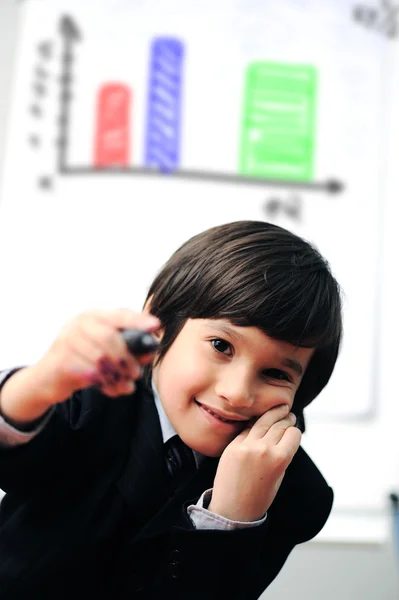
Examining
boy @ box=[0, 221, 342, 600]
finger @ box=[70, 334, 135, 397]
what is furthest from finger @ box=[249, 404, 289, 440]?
finger @ box=[70, 334, 135, 397]

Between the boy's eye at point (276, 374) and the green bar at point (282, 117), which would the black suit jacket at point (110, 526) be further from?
the green bar at point (282, 117)

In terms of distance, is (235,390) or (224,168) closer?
(235,390)

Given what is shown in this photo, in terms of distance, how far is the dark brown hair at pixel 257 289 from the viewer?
41 cm

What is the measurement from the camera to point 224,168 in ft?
3.89

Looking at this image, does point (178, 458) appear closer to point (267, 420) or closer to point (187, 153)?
point (267, 420)

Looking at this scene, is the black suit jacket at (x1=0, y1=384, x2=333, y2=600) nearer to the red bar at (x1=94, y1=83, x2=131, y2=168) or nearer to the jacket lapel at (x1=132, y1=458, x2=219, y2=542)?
the jacket lapel at (x1=132, y1=458, x2=219, y2=542)

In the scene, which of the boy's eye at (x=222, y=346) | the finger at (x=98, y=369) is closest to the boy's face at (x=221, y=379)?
the boy's eye at (x=222, y=346)

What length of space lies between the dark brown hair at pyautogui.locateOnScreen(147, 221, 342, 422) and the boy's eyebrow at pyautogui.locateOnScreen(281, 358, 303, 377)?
13mm

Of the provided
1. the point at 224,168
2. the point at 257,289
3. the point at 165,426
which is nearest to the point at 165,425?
the point at 165,426

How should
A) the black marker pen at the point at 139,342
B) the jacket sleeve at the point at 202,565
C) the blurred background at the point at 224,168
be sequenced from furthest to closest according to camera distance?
the blurred background at the point at 224,168
the jacket sleeve at the point at 202,565
the black marker pen at the point at 139,342

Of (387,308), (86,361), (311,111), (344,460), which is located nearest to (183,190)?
(311,111)

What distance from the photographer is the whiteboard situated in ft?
3.78

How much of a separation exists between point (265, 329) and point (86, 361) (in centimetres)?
14

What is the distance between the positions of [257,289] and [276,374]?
0.19 ft
